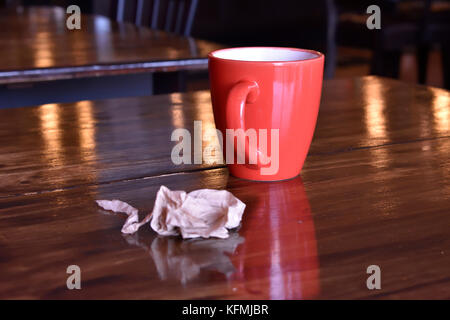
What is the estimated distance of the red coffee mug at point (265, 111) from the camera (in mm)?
463

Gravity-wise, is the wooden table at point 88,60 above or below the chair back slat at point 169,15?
below

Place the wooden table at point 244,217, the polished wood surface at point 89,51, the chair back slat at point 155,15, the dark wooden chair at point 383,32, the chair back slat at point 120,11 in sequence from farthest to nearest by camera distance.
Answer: the dark wooden chair at point 383,32
the chair back slat at point 120,11
the chair back slat at point 155,15
the polished wood surface at point 89,51
the wooden table at point 244,217

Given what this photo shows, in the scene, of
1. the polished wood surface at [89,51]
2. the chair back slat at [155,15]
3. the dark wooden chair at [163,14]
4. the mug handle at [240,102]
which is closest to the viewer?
the mug handle at [240,102]

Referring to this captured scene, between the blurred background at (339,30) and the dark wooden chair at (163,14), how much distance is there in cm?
3

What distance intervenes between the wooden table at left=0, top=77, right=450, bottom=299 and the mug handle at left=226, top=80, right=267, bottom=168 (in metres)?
0.04

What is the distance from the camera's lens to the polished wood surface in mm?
1039

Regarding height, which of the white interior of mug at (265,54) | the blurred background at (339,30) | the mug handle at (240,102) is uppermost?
the white interior of mug at (265,54)

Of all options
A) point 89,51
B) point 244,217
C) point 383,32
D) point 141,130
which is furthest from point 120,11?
point 244,217

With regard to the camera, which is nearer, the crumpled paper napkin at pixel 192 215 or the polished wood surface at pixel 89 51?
the crumpled paper napkin at pixel 192 215

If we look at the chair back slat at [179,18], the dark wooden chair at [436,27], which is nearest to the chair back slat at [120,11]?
the chair back slat at [179,18]

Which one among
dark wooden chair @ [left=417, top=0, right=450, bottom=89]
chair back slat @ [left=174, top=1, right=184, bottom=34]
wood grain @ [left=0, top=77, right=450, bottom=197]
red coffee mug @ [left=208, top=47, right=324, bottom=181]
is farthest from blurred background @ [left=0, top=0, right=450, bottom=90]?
red coffee mug @ [left=208, top=47, right=324, bottom=181]

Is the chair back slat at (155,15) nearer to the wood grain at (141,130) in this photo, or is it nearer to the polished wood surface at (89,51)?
the polished wood surface at (89,51)

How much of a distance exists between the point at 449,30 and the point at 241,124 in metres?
2.87

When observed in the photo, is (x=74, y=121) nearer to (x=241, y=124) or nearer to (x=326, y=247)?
(x=241, y=124)
